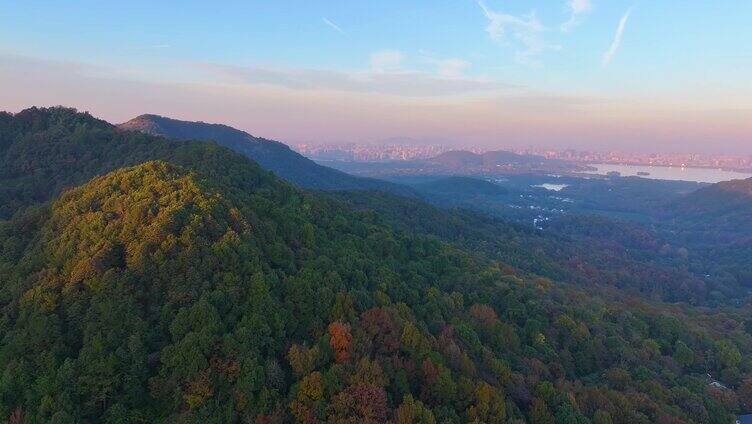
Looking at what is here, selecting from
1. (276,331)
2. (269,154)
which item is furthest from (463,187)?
(276,331)

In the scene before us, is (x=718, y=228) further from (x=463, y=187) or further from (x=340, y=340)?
(x=340, y=340)

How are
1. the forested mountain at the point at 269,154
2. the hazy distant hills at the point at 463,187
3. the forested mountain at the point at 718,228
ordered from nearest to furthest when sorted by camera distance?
the forested mountain at the point at 718,228 < the forested mountain at the point at 269,154 < the hazy distant hills at the point at 463,187

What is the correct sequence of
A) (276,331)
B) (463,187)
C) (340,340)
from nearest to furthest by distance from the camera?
1. (340,340)
2. (276,331)
3. (463,187)

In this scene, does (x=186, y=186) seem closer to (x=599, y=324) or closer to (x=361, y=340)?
(x=361, y=340)

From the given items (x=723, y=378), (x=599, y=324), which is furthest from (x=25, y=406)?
(x=723, y=378)

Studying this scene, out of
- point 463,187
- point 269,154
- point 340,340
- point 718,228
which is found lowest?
point 718,228

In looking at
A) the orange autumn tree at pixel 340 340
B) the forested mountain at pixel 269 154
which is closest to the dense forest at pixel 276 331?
the orange autumn tree at pixel 340 340

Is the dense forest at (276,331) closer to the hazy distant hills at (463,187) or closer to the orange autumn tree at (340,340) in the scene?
the orange autumn tree at (340,340)
